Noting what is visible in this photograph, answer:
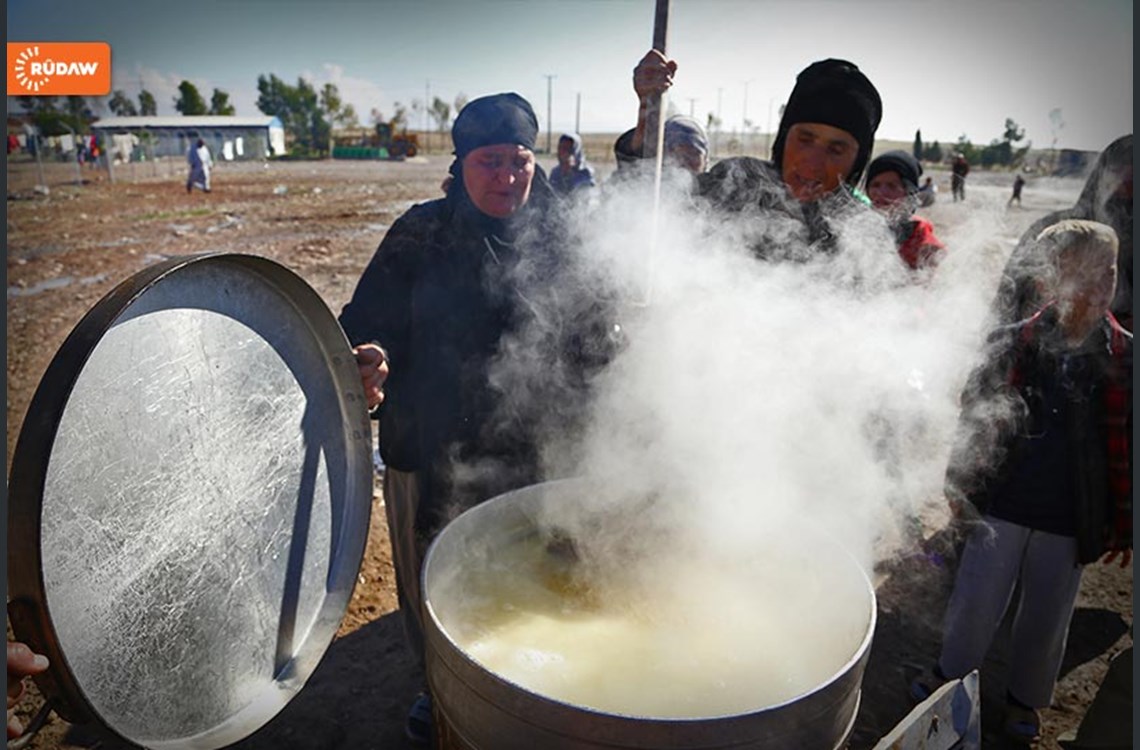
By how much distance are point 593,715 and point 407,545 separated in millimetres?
1792

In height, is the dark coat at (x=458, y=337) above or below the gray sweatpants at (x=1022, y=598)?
above

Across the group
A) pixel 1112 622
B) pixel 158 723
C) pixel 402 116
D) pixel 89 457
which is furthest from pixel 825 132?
pixel 402 116

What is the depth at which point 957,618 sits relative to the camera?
10.2 feet

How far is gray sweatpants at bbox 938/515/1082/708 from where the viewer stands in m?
2.90

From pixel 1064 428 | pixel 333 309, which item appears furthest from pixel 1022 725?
pixel 333 309

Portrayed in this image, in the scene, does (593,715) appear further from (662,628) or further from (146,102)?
(146,102)

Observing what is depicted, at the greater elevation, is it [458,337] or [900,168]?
[900,168]

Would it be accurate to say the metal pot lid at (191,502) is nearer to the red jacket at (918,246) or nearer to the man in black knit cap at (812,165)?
the man in black knit cap at (812,165)

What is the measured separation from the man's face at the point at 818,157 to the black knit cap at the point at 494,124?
1.13m

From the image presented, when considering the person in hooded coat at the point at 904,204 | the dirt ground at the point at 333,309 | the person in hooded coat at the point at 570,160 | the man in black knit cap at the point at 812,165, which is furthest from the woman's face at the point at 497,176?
the person in hooded coat at the point at 570,160

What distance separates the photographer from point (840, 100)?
2.68 metres

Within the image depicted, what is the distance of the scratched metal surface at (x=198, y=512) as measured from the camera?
3.96 ft

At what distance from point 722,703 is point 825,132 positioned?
2.23 m

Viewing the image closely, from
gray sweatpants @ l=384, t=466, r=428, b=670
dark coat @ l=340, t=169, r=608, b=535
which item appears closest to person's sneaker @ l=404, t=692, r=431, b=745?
gray sweatpants @ l=384, t=466, r=428, b=670
